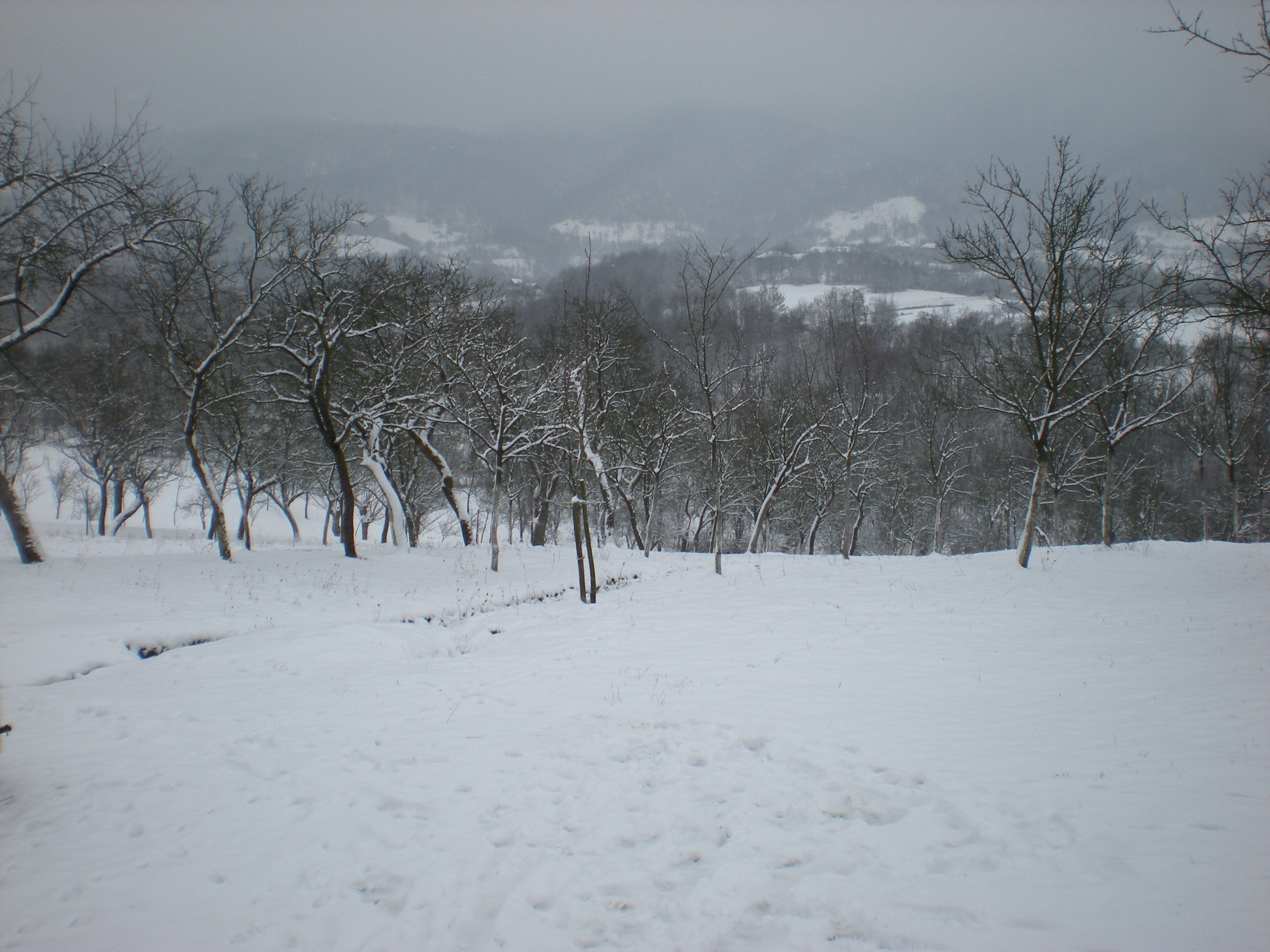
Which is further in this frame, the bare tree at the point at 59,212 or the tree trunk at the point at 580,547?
the tree trunk at the point at 580,547

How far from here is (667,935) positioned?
9.81ft

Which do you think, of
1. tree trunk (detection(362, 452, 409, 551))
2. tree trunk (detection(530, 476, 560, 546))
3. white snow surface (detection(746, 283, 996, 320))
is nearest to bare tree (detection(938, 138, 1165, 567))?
tree trunk (detection(530, 476, 560, 546))

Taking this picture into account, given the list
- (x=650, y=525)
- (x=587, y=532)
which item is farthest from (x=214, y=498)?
(x=650, y=525)

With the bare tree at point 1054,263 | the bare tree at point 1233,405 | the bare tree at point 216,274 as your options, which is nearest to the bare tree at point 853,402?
the bare tree at point 1054,263

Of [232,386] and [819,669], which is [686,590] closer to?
[819,669]

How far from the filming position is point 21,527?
1225cm

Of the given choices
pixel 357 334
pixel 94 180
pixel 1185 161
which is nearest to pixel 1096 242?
pixel 357 334

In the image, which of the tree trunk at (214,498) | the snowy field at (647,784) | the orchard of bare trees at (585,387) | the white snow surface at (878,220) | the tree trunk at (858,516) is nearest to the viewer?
the snowy field at (647,784)

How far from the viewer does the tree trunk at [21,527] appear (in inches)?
465

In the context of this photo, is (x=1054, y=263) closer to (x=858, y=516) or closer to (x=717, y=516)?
(x=717, y=516)

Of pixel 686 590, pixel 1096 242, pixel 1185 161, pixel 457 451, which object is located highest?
pixel 1185 161

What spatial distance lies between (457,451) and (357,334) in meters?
24.7

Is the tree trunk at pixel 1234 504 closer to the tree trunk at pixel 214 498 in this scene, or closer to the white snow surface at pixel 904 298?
the tree trunk at pixel 214 498

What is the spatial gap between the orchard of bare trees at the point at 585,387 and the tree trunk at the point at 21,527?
92 mm
